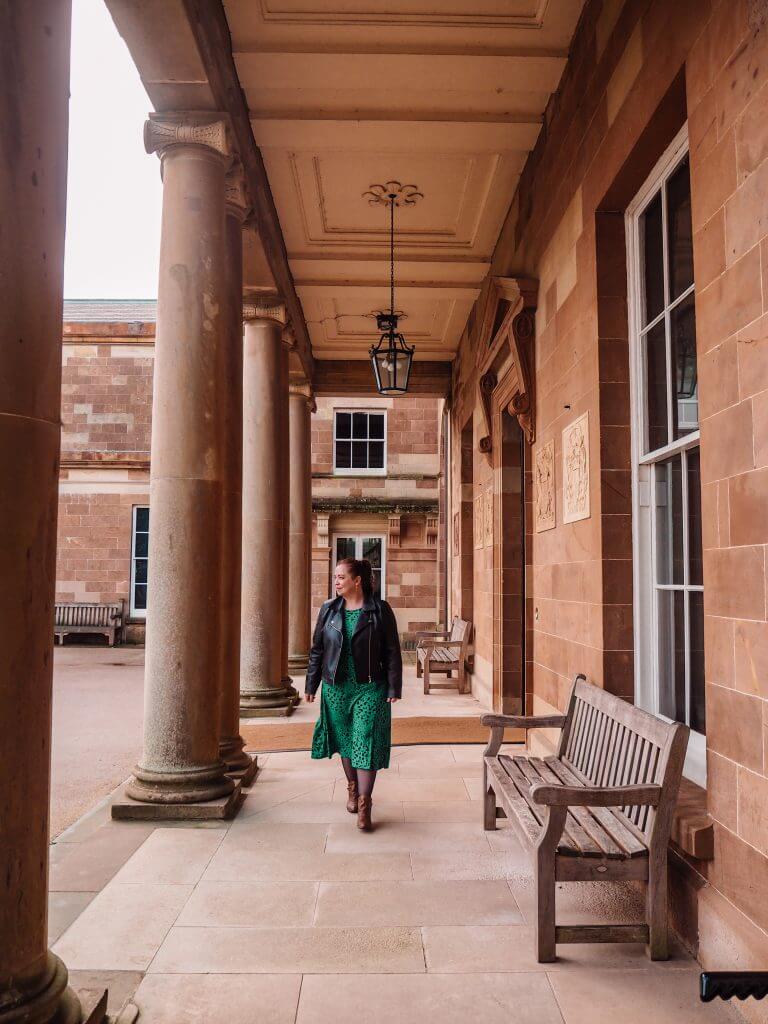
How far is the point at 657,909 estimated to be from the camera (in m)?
2.81

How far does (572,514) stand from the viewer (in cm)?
469

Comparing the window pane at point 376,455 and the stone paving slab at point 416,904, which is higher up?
the window pane at point 376,455

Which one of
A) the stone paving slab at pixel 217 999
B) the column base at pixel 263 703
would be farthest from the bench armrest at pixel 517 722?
the column base at pixel 263 703

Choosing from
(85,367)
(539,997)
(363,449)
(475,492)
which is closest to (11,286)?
(539,997)

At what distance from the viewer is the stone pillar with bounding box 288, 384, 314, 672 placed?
Result: 10.9 m

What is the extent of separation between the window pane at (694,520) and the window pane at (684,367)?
0.15 meters

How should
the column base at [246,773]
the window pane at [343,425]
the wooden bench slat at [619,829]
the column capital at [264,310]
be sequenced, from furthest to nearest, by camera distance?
the window pane at [343,425] < the column capital at [264,310] < the column base at [246,773] < the wooden bench slat at [619,829]

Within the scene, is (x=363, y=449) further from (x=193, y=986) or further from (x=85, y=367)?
(x=193, y=986)

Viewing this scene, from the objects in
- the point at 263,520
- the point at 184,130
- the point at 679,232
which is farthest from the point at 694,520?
the point at 263,520

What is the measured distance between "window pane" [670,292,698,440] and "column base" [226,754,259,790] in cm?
320

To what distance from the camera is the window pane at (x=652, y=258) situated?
3.95m

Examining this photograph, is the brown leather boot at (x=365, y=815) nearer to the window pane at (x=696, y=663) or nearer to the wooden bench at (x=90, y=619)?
the window pane at (x=696, y=663)

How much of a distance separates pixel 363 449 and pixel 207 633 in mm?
12846

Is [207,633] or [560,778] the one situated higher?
[207,633]
